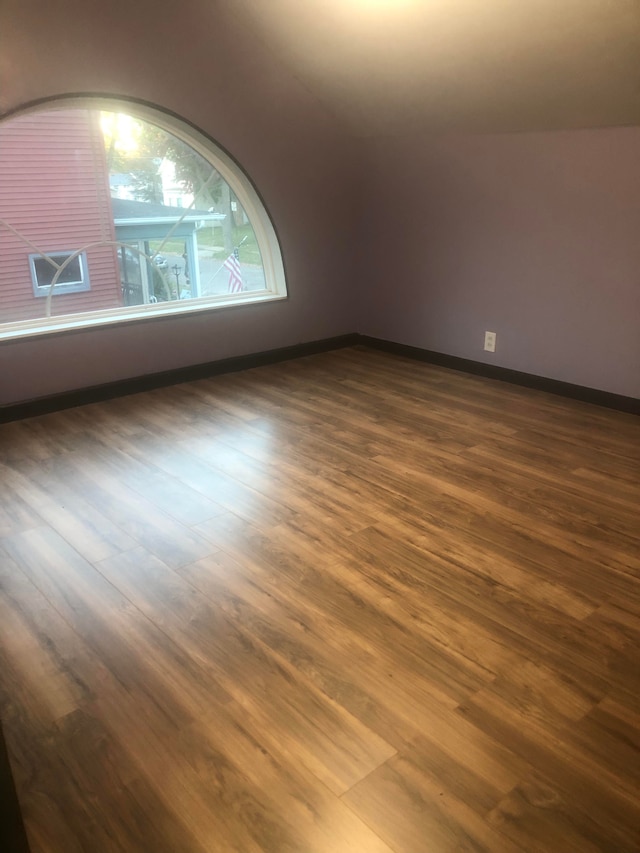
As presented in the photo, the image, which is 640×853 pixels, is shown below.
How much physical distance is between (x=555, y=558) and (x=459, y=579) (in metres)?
0.36

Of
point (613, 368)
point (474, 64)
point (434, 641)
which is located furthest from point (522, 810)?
point (474, 64)

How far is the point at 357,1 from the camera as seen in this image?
2867 millimetres

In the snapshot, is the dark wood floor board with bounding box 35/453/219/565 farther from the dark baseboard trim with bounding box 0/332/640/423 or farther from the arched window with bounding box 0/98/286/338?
the arched window with bounding box 0/98/286/338

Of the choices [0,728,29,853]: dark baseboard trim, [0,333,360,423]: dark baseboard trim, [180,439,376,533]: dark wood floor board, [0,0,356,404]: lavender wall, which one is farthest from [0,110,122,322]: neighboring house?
[0,728,29,853]: dark baseboard trim

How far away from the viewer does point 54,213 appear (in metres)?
3.45

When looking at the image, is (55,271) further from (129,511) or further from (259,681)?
(259,681)

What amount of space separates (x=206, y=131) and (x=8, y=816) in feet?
11.3

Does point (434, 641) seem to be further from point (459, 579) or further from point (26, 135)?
point (26, 135)

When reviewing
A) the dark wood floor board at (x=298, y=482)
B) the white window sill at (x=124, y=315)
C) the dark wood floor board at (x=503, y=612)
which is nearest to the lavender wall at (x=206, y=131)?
the white window sill at (x=124, y=315)

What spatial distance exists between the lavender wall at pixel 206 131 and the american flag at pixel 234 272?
226 mm

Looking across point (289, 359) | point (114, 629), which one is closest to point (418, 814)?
point (114, 629)

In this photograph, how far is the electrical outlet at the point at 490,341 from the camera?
13.0 ft

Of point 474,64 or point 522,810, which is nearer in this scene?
point 522,810

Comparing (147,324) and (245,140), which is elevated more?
(245,140)
